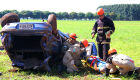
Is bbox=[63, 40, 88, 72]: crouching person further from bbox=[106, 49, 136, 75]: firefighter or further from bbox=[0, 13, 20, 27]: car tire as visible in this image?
bbox=[0, 13, 20, 27]: car tire

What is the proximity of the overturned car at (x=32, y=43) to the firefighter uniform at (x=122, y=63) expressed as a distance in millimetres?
1756

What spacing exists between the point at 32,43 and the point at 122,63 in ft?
10.0

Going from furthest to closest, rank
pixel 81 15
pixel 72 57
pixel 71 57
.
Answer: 1. pixel 81 15
2. pixel 72 57
3. pixel 71 57

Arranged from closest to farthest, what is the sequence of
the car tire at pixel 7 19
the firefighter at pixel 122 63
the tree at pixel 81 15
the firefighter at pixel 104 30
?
the firefighter at pixel 122 63 < the car tire at pixel 7 19 < the firefighter at pixel 104 30 < the tree at pixel 81 15

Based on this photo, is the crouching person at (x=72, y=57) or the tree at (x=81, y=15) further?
the tree at (x=81, y=15)

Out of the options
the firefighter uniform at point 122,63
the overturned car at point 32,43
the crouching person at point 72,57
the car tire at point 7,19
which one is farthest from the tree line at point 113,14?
the firefighter uniform at point 122,63

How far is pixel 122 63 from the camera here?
4.70m

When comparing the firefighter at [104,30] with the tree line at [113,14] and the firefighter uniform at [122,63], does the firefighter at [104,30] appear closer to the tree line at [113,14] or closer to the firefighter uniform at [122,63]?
the firefighter uniform at [122,63]

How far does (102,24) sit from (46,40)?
227cm

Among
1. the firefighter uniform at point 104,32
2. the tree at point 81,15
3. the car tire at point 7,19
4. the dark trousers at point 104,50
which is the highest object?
the car tire at point 7,19

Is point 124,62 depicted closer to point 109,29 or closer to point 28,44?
point 109,29

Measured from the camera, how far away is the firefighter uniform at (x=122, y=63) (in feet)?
15.5

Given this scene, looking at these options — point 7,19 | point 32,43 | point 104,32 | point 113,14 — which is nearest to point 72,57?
point 32,43

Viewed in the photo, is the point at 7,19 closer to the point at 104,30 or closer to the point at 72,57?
the point at 72,57
